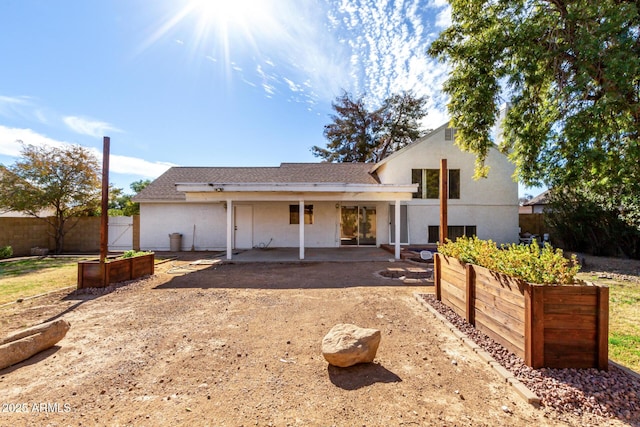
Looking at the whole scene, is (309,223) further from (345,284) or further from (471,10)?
(471,10)

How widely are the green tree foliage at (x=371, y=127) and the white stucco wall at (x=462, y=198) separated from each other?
43.3 feet

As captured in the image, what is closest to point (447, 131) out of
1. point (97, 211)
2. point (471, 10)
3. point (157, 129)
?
point (471, 10)

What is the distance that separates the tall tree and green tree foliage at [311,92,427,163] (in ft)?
64.9

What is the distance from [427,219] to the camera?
13469 millimetres

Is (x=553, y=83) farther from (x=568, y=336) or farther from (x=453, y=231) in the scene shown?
(x=568, y=336)

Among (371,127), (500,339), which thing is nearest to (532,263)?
(500,339)

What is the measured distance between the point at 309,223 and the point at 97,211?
1208cm

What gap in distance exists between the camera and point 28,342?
320 cm

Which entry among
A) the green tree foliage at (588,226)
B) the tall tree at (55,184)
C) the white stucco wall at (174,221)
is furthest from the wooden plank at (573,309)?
the tall tree at (55,184)

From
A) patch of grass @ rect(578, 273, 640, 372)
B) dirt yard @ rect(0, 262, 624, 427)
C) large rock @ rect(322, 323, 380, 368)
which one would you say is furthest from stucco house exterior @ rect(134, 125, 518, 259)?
large rock @ rect(322, 323, 380, 368)

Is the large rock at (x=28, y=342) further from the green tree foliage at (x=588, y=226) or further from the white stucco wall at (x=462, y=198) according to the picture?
the green tree foliage at (x=588, y=226)

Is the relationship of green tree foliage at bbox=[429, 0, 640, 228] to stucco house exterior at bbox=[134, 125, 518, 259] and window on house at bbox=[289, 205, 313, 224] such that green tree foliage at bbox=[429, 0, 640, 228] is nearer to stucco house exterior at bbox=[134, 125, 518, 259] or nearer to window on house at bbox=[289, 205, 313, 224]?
stucco house exterior at bbox=[134, 125, 518, 259]

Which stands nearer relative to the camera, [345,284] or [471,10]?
[345,284]

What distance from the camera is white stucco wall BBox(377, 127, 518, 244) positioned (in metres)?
13.5
